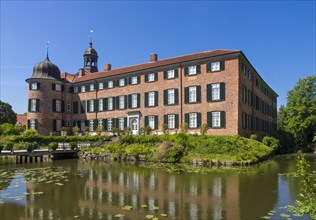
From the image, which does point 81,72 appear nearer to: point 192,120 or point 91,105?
point 91,105

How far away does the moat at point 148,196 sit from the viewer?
27.9 feet

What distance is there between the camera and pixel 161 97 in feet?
106

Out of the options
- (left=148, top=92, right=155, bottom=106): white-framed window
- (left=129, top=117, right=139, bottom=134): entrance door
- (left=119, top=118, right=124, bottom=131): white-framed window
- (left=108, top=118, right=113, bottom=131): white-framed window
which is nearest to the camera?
(left=148, top=92, right=155, bottom=106): white-framed window

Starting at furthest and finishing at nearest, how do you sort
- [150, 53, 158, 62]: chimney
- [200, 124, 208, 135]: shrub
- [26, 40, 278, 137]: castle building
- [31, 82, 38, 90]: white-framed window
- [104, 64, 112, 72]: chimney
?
[104, 64, 112, 72]: chimney → [31, 82, 38, 90]: white-framed window → [150, 53, 158, 62]: chimney → [26, 40, 278, 137]: castle building → [200, 124, 208, 135]: shrub

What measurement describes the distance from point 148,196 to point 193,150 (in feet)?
44.9

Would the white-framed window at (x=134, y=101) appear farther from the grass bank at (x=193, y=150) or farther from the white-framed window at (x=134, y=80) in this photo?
the grass bank at (x=193, y=150)

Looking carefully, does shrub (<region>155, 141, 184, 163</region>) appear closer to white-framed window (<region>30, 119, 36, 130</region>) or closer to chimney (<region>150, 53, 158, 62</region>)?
chimney (<region>150, 53, 158, 62</region>)

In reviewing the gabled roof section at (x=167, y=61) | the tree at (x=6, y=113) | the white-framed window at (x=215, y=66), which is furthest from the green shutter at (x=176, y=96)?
the tree at (x=6, y=113)

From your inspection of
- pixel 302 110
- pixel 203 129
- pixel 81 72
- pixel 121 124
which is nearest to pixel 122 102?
pixel 121 124

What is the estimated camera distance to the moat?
8.50m

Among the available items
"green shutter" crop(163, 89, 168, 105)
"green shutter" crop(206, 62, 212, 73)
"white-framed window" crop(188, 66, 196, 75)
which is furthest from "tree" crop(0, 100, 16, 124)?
"green shutter" crop(206, 62, 212, 73)

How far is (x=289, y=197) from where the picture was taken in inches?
416

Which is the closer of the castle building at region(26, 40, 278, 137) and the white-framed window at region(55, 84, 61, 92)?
the castle building at region(26, 40, 278, 137)

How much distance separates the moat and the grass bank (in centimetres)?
589
